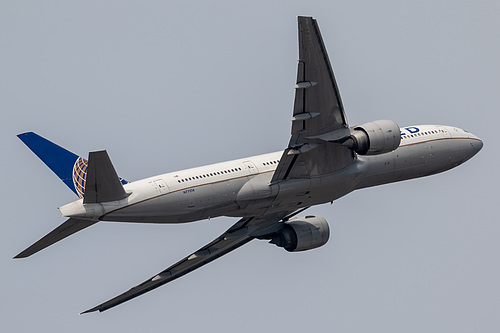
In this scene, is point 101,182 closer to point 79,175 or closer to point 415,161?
point 79,175

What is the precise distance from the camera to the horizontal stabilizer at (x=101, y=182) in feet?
175

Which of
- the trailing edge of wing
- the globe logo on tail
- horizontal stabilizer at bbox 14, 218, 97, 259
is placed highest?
the globe logo on tail

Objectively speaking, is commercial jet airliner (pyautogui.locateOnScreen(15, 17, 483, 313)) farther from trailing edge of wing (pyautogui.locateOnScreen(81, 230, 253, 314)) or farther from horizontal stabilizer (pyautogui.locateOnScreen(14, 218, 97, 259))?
trailing edge of wing (pyautogui.locateOnScreen(81, 230, 253, 314))

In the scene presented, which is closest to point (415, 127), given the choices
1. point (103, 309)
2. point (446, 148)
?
point (446, 148)

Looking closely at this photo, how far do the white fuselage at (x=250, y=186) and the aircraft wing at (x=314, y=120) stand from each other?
2.45 ft

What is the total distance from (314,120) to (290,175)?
4.26 metres

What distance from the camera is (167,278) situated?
6869 centimetres

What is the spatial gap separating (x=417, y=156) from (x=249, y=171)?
1125 cm

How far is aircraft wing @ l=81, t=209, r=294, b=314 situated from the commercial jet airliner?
9 centimetres

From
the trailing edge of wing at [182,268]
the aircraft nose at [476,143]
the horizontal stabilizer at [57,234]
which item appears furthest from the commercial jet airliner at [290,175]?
the aircraft nose at [476,143]

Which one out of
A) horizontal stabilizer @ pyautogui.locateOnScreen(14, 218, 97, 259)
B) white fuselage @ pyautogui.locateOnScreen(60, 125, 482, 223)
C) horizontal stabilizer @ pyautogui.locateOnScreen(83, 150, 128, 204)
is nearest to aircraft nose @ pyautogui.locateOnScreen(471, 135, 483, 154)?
white fuselage @ pyautogui.locateOnScreen(60, 125, 482, 223)

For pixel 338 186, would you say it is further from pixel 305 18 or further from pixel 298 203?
pixel 305 18

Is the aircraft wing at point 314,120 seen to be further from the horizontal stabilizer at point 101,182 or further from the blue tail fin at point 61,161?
the blue tail fin at point 61,161

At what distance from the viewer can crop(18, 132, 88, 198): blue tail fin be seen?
200ft
